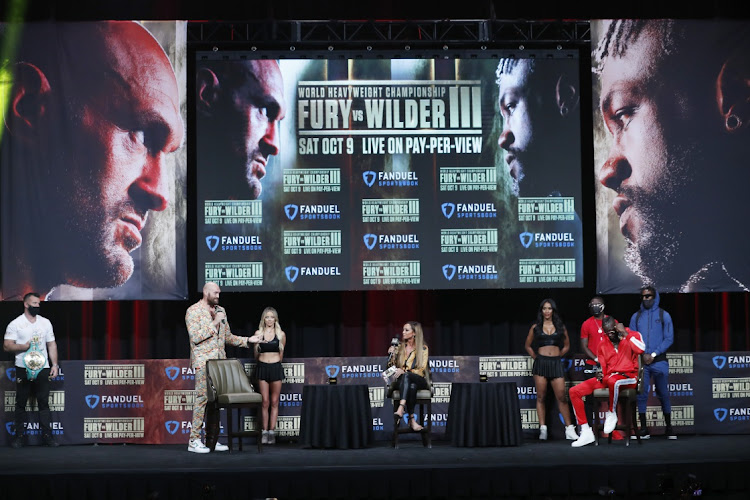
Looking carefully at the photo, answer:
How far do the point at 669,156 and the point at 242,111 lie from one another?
14.6 ft

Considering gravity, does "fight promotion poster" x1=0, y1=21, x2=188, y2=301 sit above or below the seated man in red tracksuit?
above

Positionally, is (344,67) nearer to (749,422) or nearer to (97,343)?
(97,343)

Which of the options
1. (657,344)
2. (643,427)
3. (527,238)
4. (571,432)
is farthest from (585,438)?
(527,238)

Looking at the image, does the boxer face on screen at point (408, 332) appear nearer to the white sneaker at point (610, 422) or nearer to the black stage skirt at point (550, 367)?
the black stage skirt at point (550, 367)

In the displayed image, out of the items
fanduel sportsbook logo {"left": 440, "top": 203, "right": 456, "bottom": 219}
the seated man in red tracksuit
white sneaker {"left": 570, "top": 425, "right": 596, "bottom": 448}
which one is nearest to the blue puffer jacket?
the seated man in red tracksuit

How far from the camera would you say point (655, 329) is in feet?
33.9

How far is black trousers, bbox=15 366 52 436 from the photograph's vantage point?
395 inches

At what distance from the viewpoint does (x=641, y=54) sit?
423 inches

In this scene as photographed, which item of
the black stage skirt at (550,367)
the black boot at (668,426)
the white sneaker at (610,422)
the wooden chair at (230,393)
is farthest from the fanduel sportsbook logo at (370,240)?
the black boot at (668,426)

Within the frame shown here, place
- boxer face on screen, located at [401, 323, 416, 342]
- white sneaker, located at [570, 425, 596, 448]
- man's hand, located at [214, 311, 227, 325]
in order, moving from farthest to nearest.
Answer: boxer face on screen, located at [401, 323, 416, 342] → white sneaker, located at [570, 425, 596, 448] → man's hand, located at [214, 311, 227, 325]

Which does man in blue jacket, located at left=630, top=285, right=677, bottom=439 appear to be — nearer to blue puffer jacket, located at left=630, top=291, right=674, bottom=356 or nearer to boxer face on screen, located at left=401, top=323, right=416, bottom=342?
blue puffer jacket, located at left=630, top=291, right=674, bottom=356

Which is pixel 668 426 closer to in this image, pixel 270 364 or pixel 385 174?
pixel 385 174

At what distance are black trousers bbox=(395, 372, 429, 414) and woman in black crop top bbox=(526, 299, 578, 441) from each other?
1305 mm

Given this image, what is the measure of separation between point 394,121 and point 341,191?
91 centimetres
